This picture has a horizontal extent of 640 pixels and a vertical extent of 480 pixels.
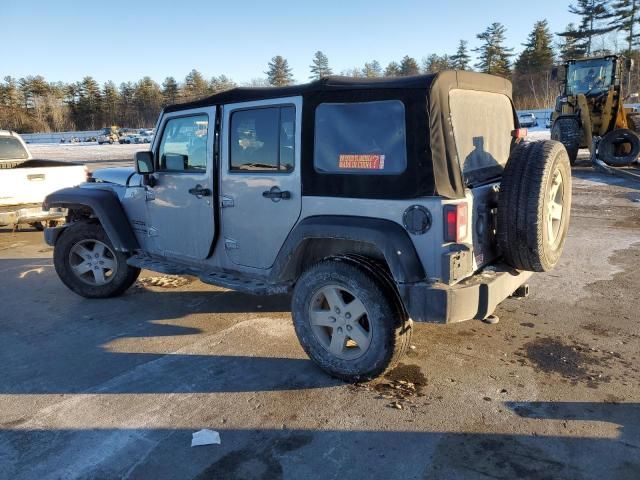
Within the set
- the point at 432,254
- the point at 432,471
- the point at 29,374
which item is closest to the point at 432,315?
the point at 432,254

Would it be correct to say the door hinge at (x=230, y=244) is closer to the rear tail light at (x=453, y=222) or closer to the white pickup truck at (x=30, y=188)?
the rear tail light at (x=453, y=222)

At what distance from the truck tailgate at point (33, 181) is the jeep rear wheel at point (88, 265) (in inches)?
128

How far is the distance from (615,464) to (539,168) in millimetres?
1827

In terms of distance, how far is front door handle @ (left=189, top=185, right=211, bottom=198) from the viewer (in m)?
4.45

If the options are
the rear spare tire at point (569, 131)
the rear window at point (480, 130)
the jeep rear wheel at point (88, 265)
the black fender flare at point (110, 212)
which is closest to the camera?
the rear window at point (480, 130)

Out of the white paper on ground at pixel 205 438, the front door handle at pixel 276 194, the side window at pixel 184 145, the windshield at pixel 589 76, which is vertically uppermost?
the windshield at pixel 589 76

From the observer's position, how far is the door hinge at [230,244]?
4.40 meters

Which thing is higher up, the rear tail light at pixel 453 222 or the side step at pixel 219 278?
the rear tail light at pixel 453 222

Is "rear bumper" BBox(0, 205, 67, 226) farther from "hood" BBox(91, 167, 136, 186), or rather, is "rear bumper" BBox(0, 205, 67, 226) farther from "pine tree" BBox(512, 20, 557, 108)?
"pine tree" BBox(512, 20, 557, 108)

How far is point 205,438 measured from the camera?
121 inches

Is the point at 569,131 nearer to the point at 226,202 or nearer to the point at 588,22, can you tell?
the point at 226,202

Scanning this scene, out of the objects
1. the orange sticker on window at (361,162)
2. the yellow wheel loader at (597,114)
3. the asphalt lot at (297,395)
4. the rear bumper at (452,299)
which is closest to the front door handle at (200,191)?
the asphalt lot at (297,395)

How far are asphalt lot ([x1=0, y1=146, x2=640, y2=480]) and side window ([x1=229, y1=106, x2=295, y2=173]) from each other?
1518 millimetres

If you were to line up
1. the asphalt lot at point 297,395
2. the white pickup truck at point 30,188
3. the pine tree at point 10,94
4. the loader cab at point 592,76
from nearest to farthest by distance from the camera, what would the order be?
the asphalt lot at point 297,395
the white pickup truck at point 30,188
the loader cab at point 592,76
the pine tree at point 10,94
